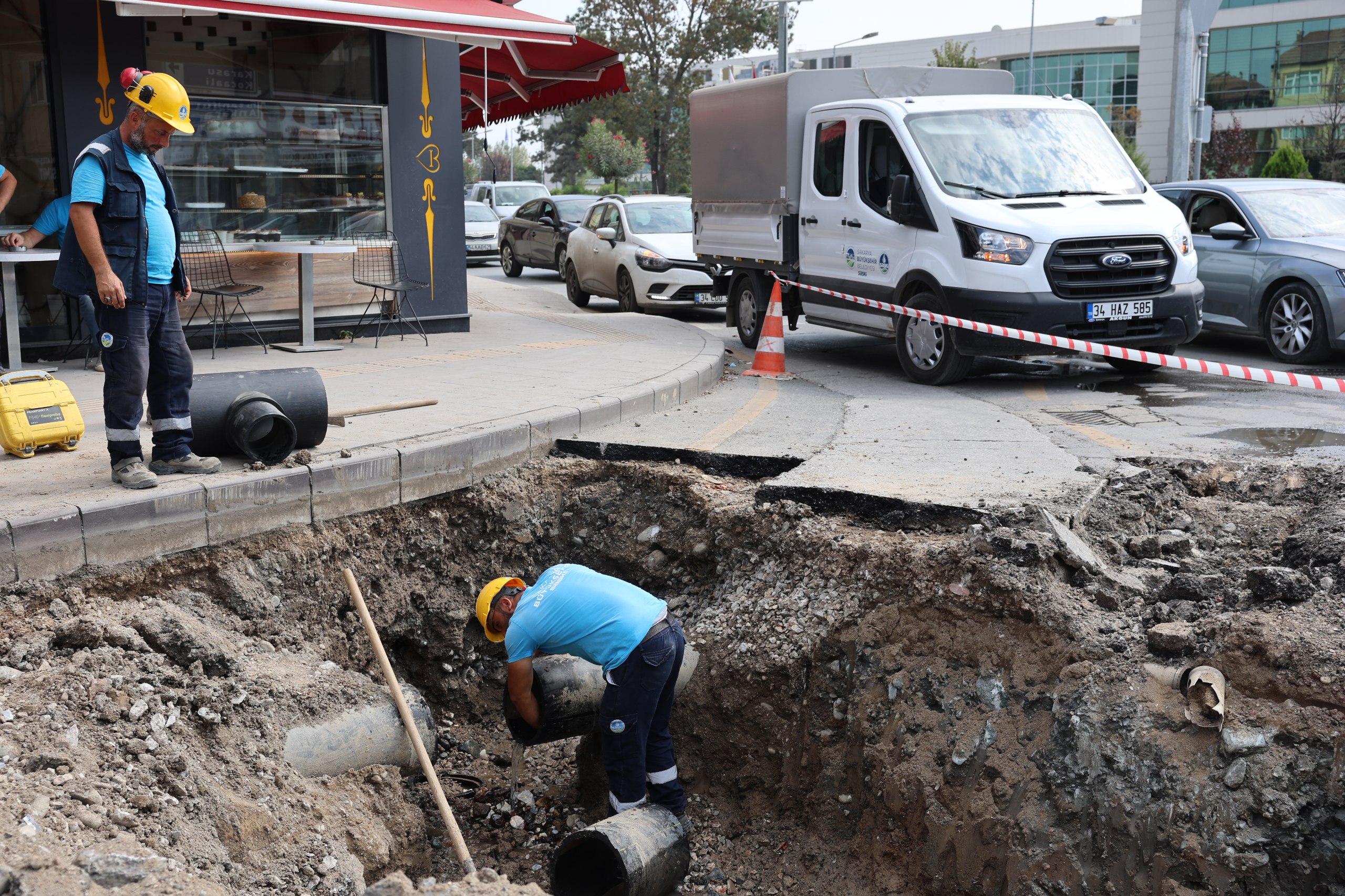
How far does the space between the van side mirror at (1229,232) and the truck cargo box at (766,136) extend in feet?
8.32

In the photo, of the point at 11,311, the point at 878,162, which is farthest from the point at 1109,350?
the point at 11,311

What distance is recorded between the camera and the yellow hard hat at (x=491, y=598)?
4.56 metres

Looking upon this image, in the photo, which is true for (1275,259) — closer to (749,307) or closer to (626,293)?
(749,307)

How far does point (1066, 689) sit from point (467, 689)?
3.07 meters

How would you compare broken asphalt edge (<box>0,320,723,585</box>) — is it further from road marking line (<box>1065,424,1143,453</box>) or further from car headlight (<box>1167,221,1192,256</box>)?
car headlight (<box>1167,221,1192,256</box>)

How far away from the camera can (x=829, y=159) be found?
9.88 m

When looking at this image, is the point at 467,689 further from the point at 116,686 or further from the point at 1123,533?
the point at 1123,533

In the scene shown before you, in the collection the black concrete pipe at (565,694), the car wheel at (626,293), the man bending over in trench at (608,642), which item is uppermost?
the car wheel at (626,293)

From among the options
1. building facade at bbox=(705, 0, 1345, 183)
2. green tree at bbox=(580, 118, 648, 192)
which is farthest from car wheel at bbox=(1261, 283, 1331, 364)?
green tree at bbox=(580, 118, 648, 192)

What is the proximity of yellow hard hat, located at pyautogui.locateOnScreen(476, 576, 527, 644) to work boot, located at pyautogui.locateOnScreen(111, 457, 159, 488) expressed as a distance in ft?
4.94

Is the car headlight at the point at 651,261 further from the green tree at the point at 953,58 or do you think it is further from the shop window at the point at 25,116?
the green tree at the point at 953,58

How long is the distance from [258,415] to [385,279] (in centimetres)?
560

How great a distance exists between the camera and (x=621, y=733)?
179 inches

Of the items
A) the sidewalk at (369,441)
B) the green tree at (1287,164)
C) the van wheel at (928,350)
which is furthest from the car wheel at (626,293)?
the green tree at (1287,164)
